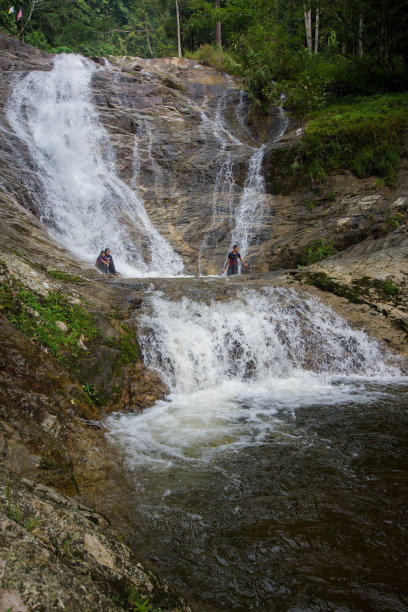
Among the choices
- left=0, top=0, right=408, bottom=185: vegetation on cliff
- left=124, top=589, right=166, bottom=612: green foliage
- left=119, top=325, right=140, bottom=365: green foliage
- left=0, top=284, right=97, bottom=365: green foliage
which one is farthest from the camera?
left=0, top=0, right=408, bottom=185: vegetation on cliff

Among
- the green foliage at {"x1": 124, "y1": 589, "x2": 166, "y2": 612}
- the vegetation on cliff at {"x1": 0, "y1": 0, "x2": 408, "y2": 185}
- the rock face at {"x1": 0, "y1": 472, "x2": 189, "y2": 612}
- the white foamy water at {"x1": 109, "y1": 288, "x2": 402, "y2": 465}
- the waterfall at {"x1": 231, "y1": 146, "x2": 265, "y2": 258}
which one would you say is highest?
the vegetation on cliff at {"x1": 0, "y1": 0, "x2": 408, "y2": 185}

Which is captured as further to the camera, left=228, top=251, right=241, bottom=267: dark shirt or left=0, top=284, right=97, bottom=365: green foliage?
left=228, top=251, right=241, bottom=267: dark shirt

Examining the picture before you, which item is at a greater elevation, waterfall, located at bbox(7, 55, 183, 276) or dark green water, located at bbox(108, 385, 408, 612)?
waterfall, located at bbox(7, 55, 183, 276)

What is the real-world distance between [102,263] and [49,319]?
604 cm

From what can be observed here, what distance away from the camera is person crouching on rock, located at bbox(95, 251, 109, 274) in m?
11.7

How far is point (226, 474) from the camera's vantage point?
4.04m

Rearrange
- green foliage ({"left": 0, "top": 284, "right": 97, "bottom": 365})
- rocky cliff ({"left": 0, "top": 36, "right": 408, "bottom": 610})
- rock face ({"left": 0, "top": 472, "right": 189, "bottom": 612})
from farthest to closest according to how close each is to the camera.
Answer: green foliage ({"left": 0, "top": 284, "right": 97, "bottom": 365}), rocky cliff ({"left": 0, "top": 36, "right": 408, "bottom": 610}), rock face ({"left": 0, "top": 472, "right": 189, "bottom": 612})

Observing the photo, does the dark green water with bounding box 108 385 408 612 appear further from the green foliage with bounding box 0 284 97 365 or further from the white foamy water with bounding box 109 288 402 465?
the green foliage with bounding box 0 284 97 365

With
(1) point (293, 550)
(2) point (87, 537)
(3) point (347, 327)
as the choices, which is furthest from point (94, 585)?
(3) point (347, 327)

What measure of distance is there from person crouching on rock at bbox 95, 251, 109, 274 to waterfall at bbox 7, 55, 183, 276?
6.57 ft

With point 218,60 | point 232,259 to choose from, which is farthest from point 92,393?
point 218,60

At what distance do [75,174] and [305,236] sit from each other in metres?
10.6

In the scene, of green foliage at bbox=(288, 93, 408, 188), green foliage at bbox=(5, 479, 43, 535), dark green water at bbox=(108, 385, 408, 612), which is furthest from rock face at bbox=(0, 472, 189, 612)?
green foliage at bbox=(288, 93, 408, 188)

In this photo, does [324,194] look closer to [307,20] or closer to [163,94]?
[163,94]
